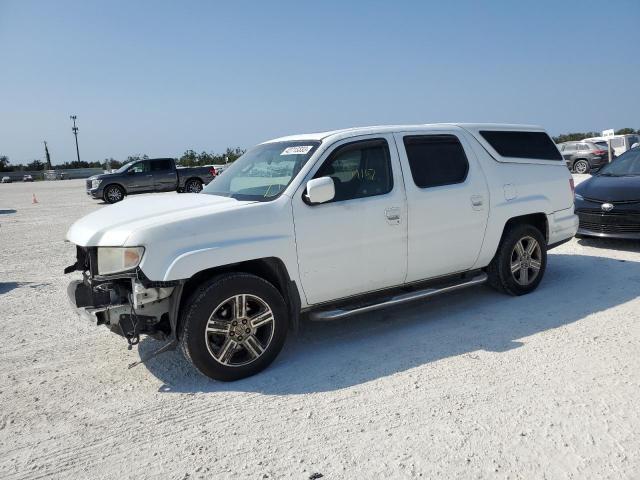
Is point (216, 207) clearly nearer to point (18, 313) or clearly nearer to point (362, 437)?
point (362, 437)

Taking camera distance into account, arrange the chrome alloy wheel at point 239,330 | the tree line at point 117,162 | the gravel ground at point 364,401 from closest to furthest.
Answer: the gravel ground at point 364,401
the chrome alloy wheel at point 239,330
the tree line at point 117,162

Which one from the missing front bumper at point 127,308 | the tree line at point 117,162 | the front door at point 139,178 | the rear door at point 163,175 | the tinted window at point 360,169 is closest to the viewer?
the missing front bumper at point 127,308

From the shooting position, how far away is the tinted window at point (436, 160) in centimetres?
484

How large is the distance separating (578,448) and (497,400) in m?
0.62

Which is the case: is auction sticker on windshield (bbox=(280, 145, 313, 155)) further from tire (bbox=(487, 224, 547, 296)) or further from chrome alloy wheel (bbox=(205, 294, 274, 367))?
tire (bbox=(487, 224, 547, 296))

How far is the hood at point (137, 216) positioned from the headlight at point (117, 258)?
0.06 meters

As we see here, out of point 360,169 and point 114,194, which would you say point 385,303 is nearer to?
point 360,169

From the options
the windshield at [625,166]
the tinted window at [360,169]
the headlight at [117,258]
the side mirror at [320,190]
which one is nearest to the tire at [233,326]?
the headlight at [117,258]

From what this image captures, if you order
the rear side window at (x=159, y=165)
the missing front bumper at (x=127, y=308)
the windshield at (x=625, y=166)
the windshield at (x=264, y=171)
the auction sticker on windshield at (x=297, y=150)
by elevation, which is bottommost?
the missing front bumper at (x=127, y=308)

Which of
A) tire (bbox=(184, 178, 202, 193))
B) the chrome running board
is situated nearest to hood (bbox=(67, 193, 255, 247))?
the chrome running board

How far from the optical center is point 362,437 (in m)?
3.05

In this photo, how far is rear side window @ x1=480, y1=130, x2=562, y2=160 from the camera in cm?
554

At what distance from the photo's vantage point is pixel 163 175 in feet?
74.5

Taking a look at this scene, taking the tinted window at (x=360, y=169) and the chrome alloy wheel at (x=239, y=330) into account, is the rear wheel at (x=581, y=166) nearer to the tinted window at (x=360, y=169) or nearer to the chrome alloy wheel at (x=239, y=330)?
the tinted window at (x=360, y=169)
